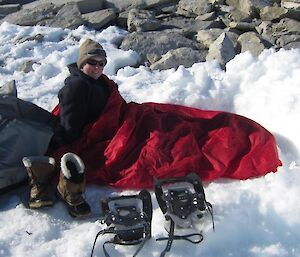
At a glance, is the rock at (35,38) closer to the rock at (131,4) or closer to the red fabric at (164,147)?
the rock at (131,4)

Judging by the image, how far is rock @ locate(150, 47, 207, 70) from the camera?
511cm

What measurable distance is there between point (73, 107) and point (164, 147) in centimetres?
58

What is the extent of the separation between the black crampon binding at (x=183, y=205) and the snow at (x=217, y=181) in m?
0.05

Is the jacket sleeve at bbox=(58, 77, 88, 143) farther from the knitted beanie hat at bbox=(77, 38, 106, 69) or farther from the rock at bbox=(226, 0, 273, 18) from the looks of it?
the rock at bbox=(226, 0, 273, 18)

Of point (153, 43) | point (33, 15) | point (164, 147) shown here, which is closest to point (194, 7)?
point (153, 43)

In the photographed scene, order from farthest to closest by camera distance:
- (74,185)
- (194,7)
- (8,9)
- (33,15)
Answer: (8,9), (194,7), (33,15), (74,185)

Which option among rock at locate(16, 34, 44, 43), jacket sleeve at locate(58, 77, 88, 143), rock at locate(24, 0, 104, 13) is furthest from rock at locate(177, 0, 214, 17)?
jacket sleeve at locate(58, 77, 88, 143)

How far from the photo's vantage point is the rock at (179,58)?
201 inches

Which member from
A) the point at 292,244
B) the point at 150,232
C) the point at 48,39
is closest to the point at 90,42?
the point at 150,232

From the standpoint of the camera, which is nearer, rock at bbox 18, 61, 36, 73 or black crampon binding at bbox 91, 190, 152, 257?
black crampon binding at bbox 91, 190, 152, 257

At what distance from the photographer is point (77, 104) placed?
10.9 feet

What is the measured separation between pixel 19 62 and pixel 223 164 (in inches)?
105

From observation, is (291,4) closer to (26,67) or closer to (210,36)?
(210,36)

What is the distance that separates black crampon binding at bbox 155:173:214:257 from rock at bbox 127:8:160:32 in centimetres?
340
